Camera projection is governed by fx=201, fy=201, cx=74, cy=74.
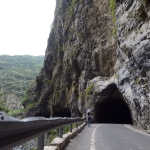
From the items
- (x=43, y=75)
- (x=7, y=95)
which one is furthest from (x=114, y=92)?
(x=7, y=95)

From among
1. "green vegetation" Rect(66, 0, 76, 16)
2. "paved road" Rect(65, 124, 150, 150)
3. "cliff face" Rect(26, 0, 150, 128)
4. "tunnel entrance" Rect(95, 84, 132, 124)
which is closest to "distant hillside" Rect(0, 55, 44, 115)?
"cliff face" Rect(26, 0, 150, 128)

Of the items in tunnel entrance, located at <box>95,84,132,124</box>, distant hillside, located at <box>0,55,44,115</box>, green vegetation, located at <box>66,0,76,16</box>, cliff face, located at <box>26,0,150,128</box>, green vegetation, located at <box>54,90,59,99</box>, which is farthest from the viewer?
distant hillside, located at <box>0,55,44,115</box>

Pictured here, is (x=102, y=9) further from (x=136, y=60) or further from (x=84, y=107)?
(x=136, y=60)

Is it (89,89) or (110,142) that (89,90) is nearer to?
(89,89)

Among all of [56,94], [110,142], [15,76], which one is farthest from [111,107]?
[15,76]

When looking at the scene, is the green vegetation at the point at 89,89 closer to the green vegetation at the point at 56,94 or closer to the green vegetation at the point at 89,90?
the green vegetation at the point at 89,90

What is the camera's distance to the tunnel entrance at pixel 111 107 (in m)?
29.6

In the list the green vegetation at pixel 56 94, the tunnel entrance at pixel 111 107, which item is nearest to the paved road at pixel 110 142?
the tunnel entrance at pixel 111 107

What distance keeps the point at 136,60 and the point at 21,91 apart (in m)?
85.8

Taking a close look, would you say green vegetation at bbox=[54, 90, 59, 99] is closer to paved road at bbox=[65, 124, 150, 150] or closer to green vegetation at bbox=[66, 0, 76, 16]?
green vegetation at bbox=[66, 0, 76, 16]

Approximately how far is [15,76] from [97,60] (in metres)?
77.2

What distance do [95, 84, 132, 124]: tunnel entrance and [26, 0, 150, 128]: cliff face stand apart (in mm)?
159

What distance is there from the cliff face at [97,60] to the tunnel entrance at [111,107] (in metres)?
0.16

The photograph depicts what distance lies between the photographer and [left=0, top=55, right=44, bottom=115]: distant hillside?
91125 millimetres
